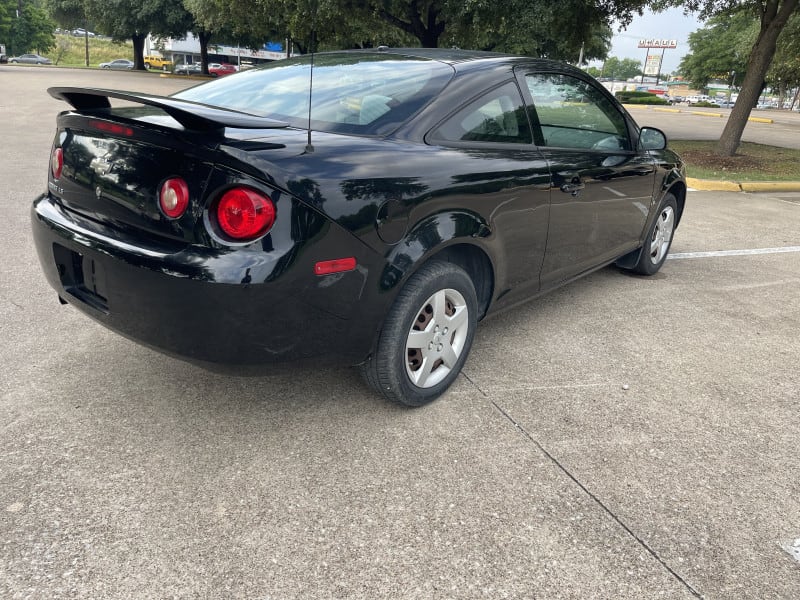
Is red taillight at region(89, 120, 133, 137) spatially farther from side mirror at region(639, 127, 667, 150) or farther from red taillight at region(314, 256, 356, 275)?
side mirror at region(639, 127, 667, 150)

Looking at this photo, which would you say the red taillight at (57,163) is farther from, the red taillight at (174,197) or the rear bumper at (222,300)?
the red taillight at (174,197)

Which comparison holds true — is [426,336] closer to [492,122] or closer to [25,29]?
[492,122]

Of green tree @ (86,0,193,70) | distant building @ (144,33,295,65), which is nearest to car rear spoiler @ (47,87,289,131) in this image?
green tree @ (86,0,193,70)

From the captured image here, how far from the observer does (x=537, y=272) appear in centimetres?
344

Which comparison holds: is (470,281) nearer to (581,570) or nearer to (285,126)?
(285,126)

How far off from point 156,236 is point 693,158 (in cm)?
1265

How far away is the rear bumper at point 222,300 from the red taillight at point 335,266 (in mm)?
25

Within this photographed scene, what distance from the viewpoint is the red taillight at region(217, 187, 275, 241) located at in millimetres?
2086

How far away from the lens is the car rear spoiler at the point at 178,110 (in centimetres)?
209

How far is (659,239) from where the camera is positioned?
5.03 m

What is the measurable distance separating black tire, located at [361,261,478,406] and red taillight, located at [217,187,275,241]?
2.27ft

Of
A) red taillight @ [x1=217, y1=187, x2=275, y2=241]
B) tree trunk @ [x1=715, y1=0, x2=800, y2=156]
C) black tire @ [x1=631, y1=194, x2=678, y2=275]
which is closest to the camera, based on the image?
red taillight @ [x1=217, y1=187, x2=275, y2=241]

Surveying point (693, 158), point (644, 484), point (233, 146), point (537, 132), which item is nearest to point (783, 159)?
point (693, 158)

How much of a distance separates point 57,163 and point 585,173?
270 centimetres
